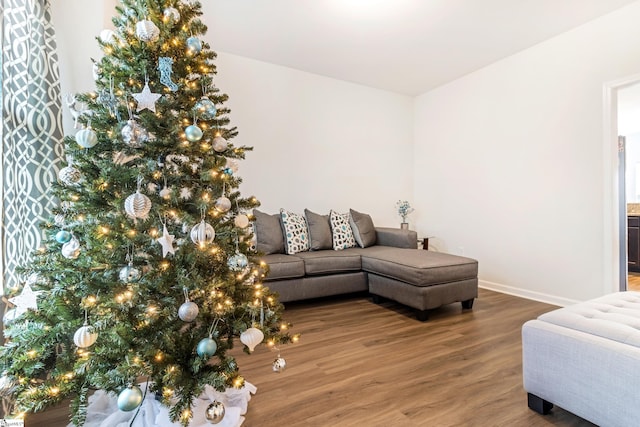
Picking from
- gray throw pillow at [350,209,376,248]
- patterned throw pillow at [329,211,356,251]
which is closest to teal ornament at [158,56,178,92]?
patterned throw pillow at [329,211,356,251]

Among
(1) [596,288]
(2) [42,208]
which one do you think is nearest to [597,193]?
(1) [596,288]

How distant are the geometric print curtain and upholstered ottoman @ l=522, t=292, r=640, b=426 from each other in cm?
247

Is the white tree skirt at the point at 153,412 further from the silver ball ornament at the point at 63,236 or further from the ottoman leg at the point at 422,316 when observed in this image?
the ottoman leg at the point at 422,316

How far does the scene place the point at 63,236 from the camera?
1.17m

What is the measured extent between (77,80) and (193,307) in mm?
1776

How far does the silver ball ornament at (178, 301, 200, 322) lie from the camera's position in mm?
1175

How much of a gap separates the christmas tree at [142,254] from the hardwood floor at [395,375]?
0.48 metres

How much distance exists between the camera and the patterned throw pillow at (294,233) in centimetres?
344

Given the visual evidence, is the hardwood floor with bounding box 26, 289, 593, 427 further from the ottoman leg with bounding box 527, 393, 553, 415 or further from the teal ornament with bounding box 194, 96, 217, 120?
the teal ornament with bounding box 194, 96, 217, 120

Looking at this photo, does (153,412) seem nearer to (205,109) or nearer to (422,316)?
(205,109)

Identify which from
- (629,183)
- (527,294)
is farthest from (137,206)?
(629,183)

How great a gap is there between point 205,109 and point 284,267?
6.19 feet

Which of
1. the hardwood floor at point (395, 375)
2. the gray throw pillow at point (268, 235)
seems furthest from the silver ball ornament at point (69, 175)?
the gray throw pillow at point (268, 235)

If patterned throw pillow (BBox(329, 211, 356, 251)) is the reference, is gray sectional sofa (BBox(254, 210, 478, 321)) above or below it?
below
